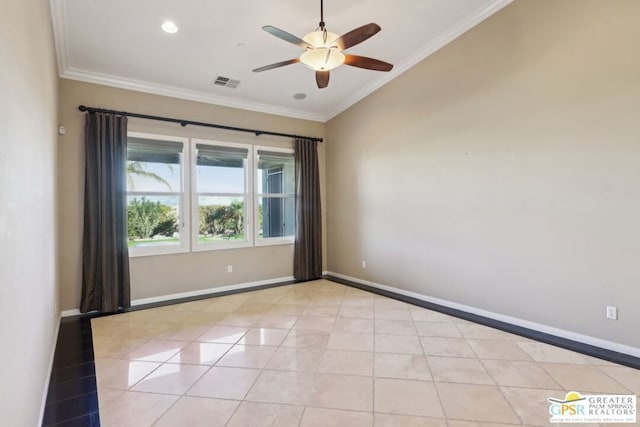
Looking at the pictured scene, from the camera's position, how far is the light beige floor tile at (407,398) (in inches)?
74.5

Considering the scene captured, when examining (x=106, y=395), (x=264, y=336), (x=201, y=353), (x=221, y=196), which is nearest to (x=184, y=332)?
(x=201, y=353)

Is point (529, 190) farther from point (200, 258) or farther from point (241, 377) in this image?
point (200, 258)

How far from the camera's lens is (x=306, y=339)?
295cm

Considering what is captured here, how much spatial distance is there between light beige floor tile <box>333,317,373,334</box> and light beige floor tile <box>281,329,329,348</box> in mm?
221

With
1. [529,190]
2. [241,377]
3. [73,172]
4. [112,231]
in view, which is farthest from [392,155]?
[73,172]

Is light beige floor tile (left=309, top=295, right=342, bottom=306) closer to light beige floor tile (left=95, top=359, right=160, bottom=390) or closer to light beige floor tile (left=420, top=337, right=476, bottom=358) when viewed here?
light beige floor tile (left=420, top=337, right=476, bottom=358)

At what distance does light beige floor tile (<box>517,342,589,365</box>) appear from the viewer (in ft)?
7.93

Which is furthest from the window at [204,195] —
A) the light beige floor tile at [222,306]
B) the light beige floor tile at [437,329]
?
the light beige floor tile at [437,329]

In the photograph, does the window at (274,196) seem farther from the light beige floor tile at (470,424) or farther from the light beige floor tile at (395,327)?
the light beige floor tile at (470,424)

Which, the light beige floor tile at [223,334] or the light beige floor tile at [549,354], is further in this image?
the light beige floor tile at [223,334]

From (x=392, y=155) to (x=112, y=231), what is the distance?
13.1ft

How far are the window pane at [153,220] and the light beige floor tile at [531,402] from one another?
431 cm

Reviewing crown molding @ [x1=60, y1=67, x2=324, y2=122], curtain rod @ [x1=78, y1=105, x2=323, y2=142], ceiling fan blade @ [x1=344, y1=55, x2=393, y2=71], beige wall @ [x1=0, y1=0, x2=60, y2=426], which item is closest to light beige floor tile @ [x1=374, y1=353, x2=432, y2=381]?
beige wall @ [x1=0, y1=0, x2=60, y2=426]

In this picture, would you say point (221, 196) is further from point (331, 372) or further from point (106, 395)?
point (331, 372)
